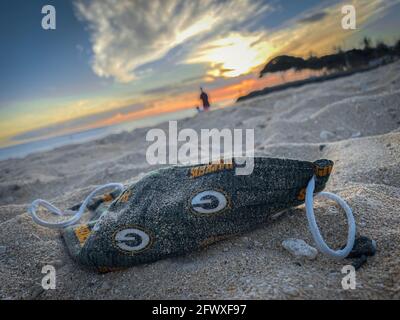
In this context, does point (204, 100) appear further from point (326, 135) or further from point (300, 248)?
point (300, 248)

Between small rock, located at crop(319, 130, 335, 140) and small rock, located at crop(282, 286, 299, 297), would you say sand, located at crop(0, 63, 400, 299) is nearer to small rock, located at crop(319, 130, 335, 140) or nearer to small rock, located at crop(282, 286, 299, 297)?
small rock, located at crop(282, 286, 299, 297)

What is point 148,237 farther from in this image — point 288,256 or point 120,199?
point 288,256

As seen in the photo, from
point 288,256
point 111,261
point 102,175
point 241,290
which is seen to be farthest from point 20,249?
point 102,175

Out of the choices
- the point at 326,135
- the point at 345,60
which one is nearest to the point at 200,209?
the point at 326,135

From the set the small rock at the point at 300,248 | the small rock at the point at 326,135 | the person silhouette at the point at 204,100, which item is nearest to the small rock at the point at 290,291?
the small rock at the point at 300,248

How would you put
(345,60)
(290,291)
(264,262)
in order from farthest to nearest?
(345,60), (264,262), (290,291)

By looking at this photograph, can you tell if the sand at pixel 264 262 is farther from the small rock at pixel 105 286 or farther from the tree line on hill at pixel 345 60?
the tree line on hill at pixel 345 60

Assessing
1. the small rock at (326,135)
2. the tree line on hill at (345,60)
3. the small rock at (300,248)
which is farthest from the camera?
the tree line on hill at (345,60)
